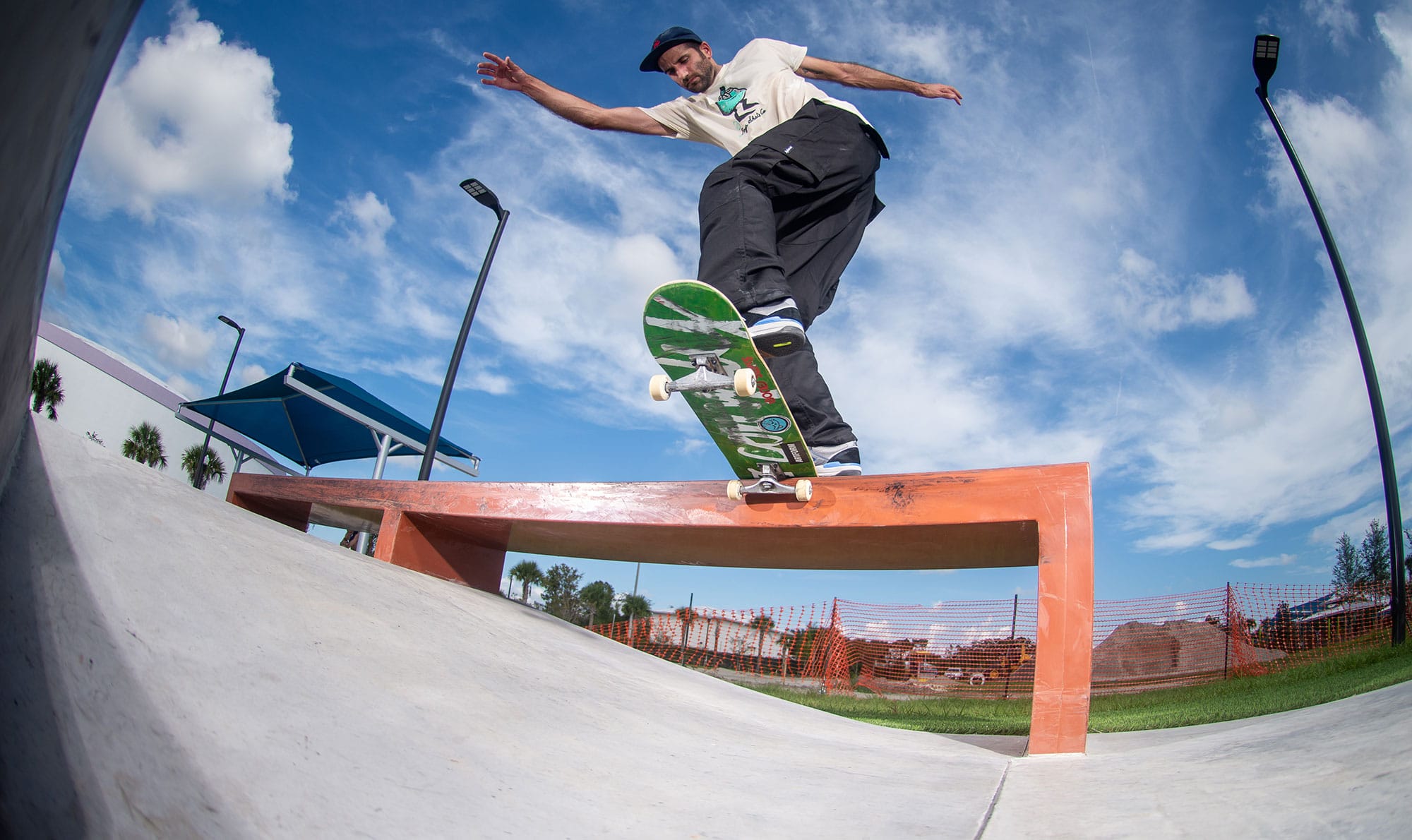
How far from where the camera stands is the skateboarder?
2443 millimetres

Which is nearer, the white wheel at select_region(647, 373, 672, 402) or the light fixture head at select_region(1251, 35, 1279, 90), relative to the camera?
the white wheel at select_region(647, 373, 672, 402)

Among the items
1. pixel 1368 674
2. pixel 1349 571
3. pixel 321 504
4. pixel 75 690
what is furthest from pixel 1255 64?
pixel 1349 571

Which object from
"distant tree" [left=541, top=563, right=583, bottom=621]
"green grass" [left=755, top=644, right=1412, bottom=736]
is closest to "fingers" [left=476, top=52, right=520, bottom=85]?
"green grass" [left=755, top=644, right=1412, bottom=736]

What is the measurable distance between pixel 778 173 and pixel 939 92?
1188 mm

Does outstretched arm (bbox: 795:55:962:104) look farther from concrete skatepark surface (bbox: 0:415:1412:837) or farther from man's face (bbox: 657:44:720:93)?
concrete skatepark surface (bbox: 0:415:1412:837)

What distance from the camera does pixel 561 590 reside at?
166 ft

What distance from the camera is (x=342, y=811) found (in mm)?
804

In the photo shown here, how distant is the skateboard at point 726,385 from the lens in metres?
2.15

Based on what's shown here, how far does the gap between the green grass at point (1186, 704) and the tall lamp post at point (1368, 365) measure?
53 cm

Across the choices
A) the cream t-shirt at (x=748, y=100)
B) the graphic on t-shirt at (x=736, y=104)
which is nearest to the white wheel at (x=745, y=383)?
the cream t-shirt at (x=748, y=100)

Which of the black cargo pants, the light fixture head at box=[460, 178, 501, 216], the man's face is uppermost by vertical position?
the light fixture head at box=[460, 178, 501, 216]

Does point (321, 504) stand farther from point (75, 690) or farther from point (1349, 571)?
point (1349, 571)

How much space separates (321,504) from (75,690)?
3489 millimetres

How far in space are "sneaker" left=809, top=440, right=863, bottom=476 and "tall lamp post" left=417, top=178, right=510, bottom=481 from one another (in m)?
6.23
